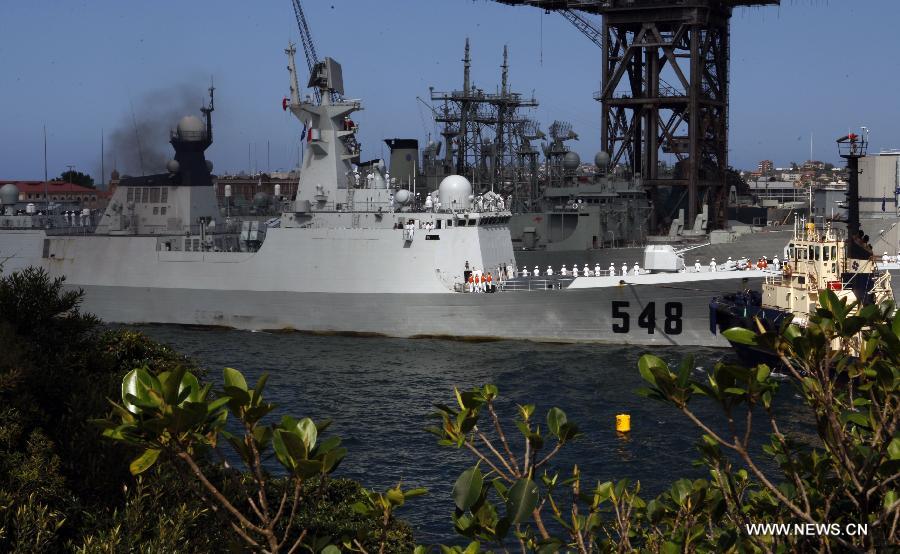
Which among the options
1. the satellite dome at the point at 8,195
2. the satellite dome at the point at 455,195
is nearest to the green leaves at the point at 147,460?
the satellite dome at the point at 455,195

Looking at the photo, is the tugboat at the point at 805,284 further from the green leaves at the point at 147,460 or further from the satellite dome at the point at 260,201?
the satellite dome at the point at 260,201

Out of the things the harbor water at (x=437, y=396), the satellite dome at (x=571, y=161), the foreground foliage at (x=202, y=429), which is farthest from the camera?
the satellite dome at (x=571, y=161)

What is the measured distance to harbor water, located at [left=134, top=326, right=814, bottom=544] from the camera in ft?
50.0

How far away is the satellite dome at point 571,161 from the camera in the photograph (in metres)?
43.6

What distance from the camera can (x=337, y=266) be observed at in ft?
91.8

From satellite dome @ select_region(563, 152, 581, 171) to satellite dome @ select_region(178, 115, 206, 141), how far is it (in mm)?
16623

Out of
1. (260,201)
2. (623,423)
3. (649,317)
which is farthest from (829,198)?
(623,423)

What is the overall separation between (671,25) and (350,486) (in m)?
34.5

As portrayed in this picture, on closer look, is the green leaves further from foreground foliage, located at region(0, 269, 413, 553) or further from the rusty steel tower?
the rusty steel tower

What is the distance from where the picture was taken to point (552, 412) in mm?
5762

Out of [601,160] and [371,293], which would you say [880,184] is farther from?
[371,293]

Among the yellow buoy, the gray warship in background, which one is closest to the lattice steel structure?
the gray warship in background

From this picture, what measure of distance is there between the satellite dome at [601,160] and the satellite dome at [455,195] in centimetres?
1431

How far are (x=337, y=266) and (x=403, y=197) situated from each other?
266 cm
